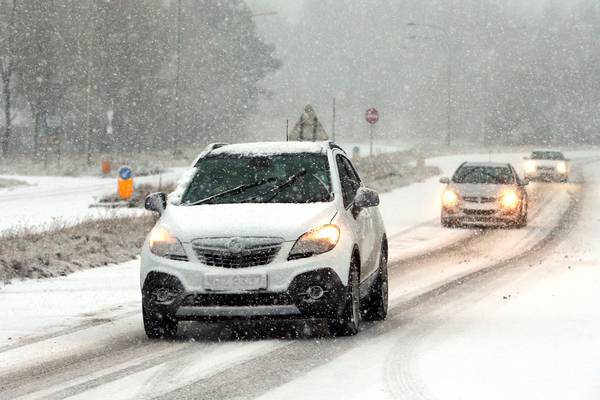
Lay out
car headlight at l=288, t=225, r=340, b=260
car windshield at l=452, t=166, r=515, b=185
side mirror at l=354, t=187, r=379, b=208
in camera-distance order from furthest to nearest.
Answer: car windshield at l=452, t=166, r=515, b=185, side mirror at l=354, t=187, r=379, b=208, car headlight at l=288, t=225, r=340, b=260

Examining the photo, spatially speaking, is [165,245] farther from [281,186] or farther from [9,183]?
[9,183]

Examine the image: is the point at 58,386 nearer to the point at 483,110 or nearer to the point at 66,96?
the point at 66,96

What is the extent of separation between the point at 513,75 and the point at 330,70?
35174mm

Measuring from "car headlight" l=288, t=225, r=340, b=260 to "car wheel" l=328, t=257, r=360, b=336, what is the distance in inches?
13.3

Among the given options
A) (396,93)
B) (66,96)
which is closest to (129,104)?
(66,96)

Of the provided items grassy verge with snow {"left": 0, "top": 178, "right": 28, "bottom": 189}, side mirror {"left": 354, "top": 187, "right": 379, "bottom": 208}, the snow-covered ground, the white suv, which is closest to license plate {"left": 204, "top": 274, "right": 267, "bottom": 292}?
the white suv

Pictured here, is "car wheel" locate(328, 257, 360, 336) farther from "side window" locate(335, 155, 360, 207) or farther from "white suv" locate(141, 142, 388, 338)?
"side window" locate(335, 155, 360, 207)

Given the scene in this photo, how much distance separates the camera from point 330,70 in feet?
552

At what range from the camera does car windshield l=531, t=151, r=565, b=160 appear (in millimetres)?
52500

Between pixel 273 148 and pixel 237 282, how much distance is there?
219cm

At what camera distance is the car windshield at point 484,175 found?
28.9m

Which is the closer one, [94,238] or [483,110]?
[94,238]

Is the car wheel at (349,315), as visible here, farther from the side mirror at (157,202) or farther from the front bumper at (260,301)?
the side mirror at (157,202)

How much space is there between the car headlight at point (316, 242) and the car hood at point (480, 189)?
1793 centimetres
